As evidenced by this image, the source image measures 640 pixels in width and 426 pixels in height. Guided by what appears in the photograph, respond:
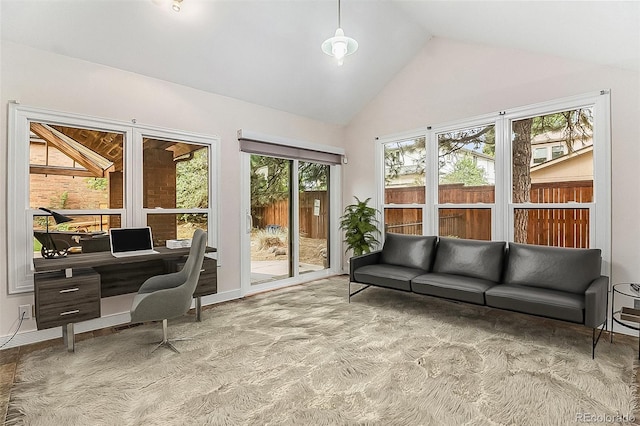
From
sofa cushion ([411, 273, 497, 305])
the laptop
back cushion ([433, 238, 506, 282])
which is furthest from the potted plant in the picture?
the laptop

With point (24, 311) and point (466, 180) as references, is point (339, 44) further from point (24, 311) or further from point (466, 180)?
point (24, 311)

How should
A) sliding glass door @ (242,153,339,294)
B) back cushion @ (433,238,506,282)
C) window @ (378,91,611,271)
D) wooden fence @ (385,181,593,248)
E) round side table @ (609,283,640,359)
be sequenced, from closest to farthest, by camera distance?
round side table @ (609,283,640,359) → window @ (378,91,611,271) → wooden fence @ (385,181,593,248) → back cushion @ (433,238,506,282) → sliding glass door @ (242,153,339,294)

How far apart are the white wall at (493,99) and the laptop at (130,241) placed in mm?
3417

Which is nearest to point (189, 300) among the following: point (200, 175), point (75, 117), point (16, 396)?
point (16, 396)

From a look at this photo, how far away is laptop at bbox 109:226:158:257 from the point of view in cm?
324

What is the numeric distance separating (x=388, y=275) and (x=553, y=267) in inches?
65.1

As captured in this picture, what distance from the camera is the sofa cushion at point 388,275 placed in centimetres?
378

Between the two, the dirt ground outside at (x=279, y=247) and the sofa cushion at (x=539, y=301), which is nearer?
the sofa cushion at (x=539, y=301)

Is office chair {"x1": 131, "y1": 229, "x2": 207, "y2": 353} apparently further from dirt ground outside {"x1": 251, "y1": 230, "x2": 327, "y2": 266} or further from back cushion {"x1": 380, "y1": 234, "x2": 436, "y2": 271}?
back cushion {"x1": 380, "y1": 234, "x2": 436, "y2": 271}

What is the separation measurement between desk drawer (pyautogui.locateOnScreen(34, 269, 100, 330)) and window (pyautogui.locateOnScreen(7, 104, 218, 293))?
555mm

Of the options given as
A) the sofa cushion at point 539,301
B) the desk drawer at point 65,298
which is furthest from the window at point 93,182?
the sofa cushion at point 539,301

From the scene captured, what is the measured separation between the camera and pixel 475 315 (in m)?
3.69

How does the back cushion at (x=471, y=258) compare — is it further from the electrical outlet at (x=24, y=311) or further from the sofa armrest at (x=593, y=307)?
the electrical outlet at (x=24, y=311)

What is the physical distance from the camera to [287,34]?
12.5 ft
